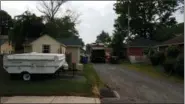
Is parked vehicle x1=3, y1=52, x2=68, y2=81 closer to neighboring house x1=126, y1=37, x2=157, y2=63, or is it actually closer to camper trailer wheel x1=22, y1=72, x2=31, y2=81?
camper trailer wheel x1=22, y1=72, x2=31, y2=81

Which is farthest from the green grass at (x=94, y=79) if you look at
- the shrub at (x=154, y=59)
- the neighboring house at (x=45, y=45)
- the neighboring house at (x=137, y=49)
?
the neighboring house at (x=137, y=49)

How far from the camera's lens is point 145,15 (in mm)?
62469

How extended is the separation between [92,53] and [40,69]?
31.6 m

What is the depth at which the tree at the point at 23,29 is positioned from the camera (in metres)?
33.3

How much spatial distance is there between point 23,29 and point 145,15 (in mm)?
33518

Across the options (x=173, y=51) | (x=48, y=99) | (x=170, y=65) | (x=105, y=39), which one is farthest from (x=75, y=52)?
(x=105, y=39)

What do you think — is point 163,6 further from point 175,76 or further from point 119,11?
point 175,76

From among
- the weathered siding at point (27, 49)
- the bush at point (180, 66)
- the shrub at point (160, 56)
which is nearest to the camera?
the bush at point (180, 66)

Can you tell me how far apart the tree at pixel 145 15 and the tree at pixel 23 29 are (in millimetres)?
27835

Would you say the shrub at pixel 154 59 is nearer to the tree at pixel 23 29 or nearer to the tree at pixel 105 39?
the tree at pixel 23 29

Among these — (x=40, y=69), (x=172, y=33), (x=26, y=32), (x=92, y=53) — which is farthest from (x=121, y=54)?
(x=40, y=69)

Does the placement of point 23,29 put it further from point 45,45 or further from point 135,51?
point 135,51

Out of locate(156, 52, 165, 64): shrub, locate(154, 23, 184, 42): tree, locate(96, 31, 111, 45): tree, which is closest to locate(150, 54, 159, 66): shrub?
locate(156, 52, 165, 64): shrub

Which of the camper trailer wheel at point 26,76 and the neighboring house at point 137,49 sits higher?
the neighboring house at point 137,49
